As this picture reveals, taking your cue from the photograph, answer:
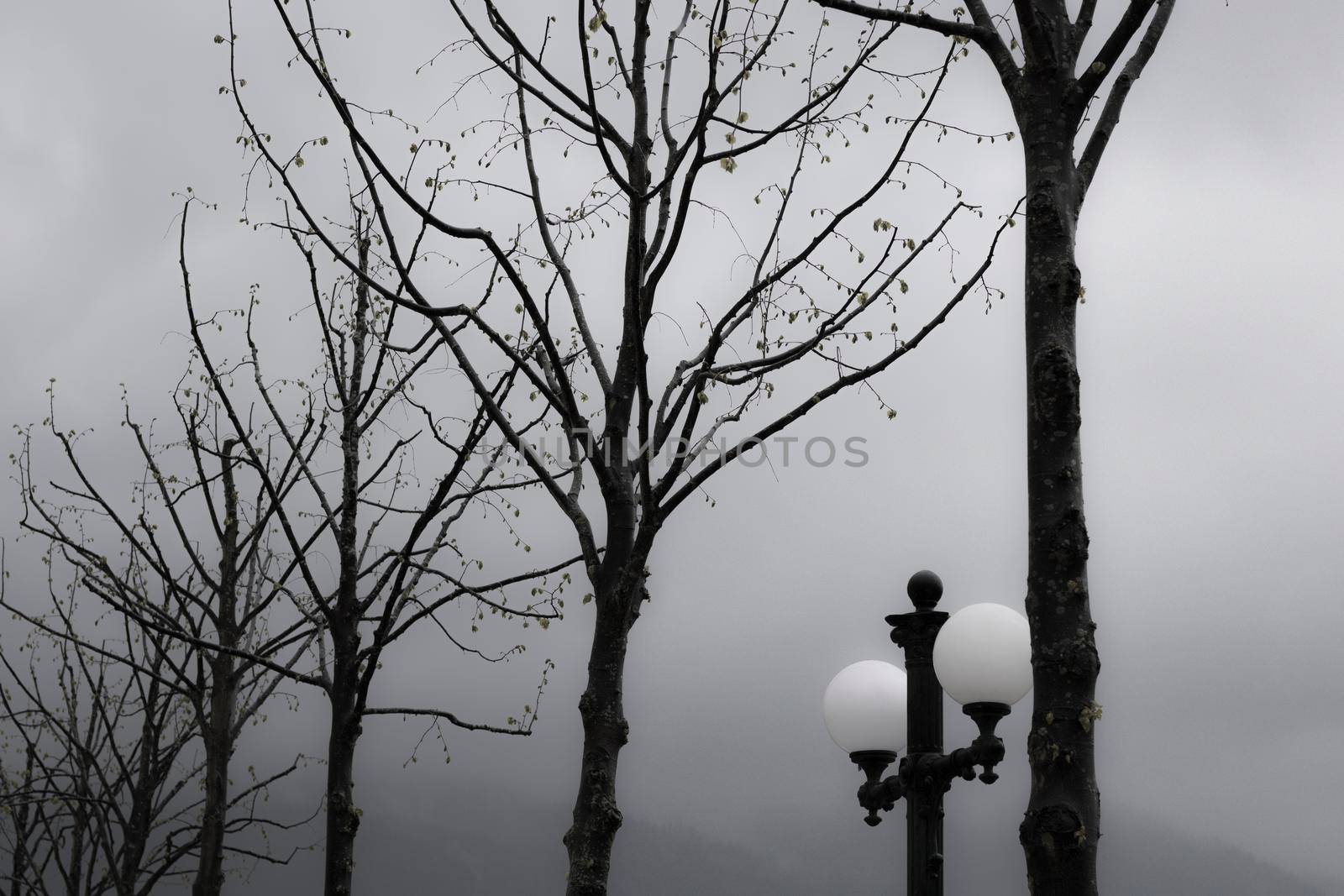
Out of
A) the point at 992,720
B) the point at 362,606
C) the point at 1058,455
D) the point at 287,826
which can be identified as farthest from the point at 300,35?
the point at 287,826

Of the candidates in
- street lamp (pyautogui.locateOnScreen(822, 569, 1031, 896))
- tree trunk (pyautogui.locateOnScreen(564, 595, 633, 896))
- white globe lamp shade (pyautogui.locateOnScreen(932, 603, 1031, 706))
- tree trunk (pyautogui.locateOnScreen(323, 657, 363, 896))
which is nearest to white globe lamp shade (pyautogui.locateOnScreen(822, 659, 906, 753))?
street lamp (pyautogui.locateOnScreen(822, 569, 1031, 896))

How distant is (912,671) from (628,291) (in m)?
2.33

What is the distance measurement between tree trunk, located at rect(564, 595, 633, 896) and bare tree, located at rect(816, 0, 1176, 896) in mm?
1663

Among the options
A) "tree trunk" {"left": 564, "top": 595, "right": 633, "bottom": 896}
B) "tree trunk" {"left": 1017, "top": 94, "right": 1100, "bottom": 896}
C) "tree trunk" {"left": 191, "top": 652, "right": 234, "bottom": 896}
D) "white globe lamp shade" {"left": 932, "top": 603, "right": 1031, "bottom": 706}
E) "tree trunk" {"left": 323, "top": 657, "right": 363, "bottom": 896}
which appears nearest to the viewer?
"tree trunk" {"left": 1017, "top": 94, "right": 1100, "bottom": 896}

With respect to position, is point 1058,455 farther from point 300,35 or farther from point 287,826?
point 287,826

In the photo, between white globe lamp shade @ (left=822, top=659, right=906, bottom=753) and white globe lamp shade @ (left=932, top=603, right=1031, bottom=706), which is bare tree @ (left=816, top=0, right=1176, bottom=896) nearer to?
white globe lamp shade @ (left=932, top=603, right=1031, bottom=706)

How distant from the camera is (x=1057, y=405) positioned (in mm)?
3611

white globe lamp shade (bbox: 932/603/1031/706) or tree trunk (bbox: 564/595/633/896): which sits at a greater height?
white globe lamp shade (bbox: 932/603/1031/706)

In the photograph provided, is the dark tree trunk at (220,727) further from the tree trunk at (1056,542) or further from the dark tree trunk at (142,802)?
the tree trunk at (1056,542)

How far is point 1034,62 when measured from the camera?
405 centimetres

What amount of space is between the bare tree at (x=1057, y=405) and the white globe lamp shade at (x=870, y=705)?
2.77 meters

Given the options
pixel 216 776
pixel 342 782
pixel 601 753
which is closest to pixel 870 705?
pixel 601 753

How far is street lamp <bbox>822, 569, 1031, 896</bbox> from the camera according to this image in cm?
532

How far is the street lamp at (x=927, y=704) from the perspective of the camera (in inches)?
209
